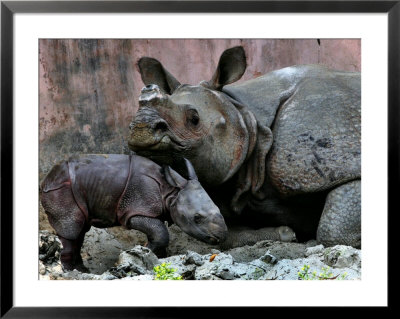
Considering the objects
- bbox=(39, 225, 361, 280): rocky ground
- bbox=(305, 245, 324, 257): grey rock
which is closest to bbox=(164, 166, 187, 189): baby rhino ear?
bbox=(39, 225, 361, 280): rocky ground

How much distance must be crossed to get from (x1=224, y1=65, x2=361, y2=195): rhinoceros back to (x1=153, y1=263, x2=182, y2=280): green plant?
2.85ft

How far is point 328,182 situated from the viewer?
Result: 4535 mm

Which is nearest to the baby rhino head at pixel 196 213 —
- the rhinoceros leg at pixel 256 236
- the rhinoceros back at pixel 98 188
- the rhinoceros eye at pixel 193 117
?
the rhinoceros back at pixel 98 188

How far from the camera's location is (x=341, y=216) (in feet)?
14.6

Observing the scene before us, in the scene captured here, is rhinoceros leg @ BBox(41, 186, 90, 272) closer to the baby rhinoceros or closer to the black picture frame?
the baby rhinoceros

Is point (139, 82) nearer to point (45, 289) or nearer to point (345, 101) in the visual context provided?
point (345, 101)

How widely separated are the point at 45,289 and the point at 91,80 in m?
1.26

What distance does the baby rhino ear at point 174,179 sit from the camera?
13.8 ft

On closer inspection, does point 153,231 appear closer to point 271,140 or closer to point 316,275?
point 316,275

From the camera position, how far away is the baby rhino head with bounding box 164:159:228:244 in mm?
4098

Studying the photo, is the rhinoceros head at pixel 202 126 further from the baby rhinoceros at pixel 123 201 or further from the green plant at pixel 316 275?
the green plant at pixel 316 275

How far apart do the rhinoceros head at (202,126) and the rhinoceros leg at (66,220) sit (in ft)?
1.27

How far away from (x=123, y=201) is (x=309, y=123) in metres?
1.05

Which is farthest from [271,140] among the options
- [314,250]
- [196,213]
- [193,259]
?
[193,259]
